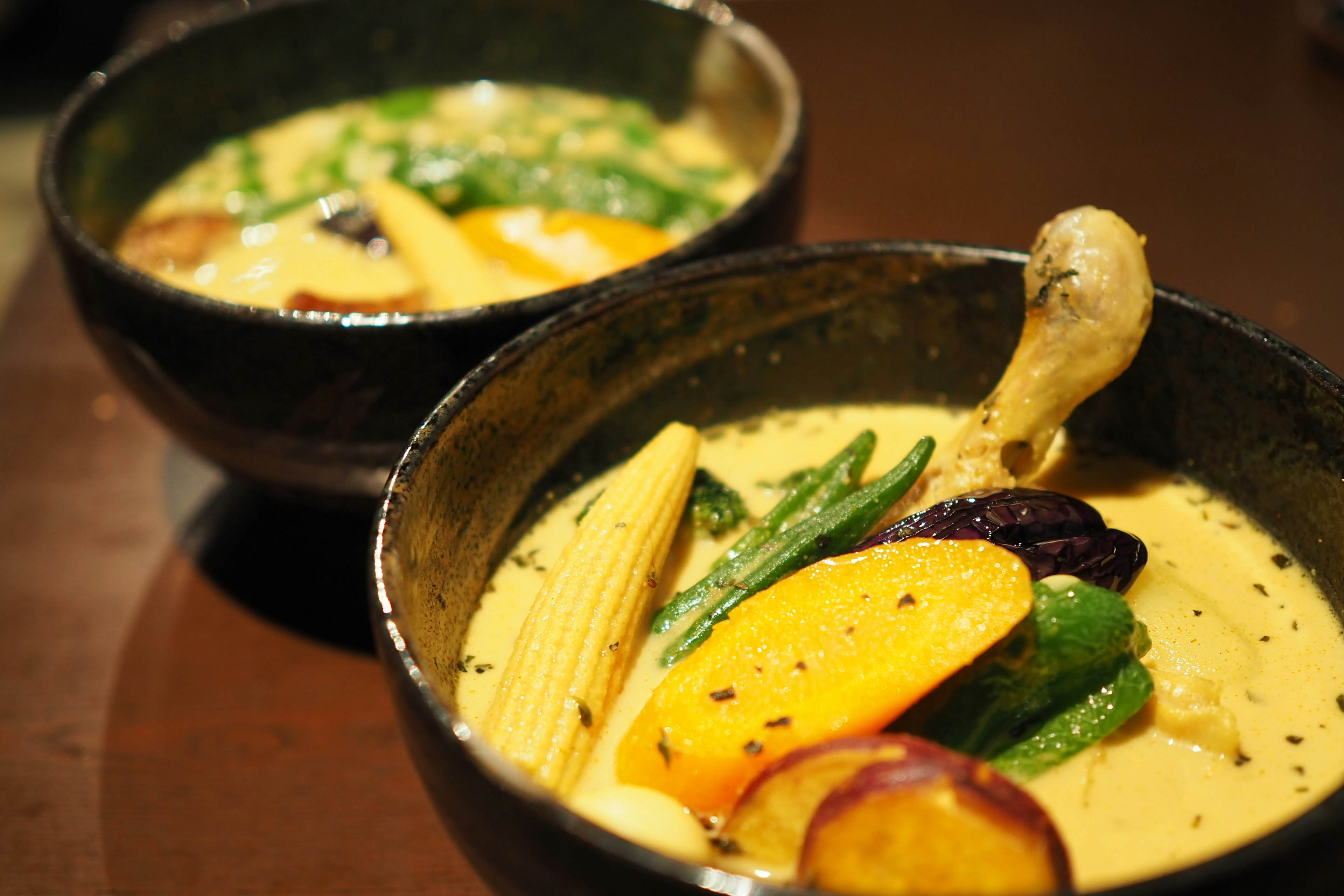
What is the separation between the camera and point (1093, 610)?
0.82 meters

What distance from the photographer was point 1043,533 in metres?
0.92

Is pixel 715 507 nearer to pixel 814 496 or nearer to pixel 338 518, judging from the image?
pixel 814 496

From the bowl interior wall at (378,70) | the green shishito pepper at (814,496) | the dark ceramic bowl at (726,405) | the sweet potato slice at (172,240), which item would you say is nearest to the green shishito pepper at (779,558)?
the green shishito pepper at (814,496)

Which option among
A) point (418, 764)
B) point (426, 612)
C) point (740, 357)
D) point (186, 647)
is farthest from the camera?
point (186, 647)

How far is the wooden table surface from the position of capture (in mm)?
1166

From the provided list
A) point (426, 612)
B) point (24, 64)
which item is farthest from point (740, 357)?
point (24, 64)

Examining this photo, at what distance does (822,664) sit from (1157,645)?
333mm

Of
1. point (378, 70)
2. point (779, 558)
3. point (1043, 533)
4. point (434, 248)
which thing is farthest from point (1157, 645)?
point (378, 70)

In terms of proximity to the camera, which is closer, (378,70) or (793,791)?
(793,791)

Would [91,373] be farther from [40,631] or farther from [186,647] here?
[186,647]

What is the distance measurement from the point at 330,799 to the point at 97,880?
0.23 m

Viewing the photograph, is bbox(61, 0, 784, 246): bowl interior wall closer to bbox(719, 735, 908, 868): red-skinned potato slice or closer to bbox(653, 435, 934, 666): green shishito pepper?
bbox(653, 435, 934, 666): green shishito pepper

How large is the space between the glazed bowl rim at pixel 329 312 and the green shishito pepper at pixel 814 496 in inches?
10.8

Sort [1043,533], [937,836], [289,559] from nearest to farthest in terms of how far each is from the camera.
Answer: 1. [937,836]
2. [1043,533]
3. [289,559]
